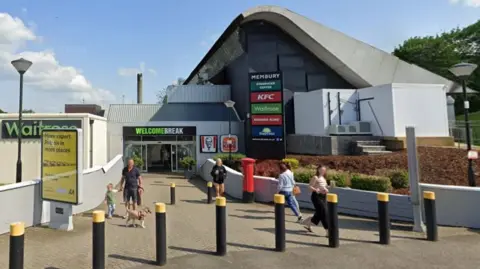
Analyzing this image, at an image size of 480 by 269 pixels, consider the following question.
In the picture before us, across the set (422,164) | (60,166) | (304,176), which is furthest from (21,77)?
(422,164)

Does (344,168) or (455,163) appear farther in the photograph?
(344,168)

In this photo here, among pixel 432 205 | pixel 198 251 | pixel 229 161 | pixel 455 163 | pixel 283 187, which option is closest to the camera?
pixel 198 251

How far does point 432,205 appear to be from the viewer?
6988 mm

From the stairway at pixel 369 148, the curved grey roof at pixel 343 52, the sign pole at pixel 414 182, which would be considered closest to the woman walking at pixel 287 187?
the sign pole at pixel 414 182

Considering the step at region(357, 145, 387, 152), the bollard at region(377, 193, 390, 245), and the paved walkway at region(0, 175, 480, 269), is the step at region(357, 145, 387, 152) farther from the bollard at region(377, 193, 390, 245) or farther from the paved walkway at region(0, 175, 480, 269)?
the bollard at region(377, 193, 390, 245)

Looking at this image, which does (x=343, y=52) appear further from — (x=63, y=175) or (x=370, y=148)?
(x=63, y=175)

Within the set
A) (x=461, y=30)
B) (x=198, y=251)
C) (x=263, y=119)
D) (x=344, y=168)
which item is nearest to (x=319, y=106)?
(x=263, y=119)

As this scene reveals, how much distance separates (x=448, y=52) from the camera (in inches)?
1641

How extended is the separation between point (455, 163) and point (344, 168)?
3.97 meters

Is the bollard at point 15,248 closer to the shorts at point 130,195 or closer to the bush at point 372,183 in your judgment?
the shorts at point 130,195

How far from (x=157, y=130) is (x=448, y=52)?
3701 cm

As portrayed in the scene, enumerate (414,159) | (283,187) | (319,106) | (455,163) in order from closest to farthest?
1. (414,159)
2. (283,187)
3. (455,163)
4. (319,106)

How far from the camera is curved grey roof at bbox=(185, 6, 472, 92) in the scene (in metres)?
23.3

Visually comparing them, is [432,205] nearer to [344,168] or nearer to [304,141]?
[344,168]
